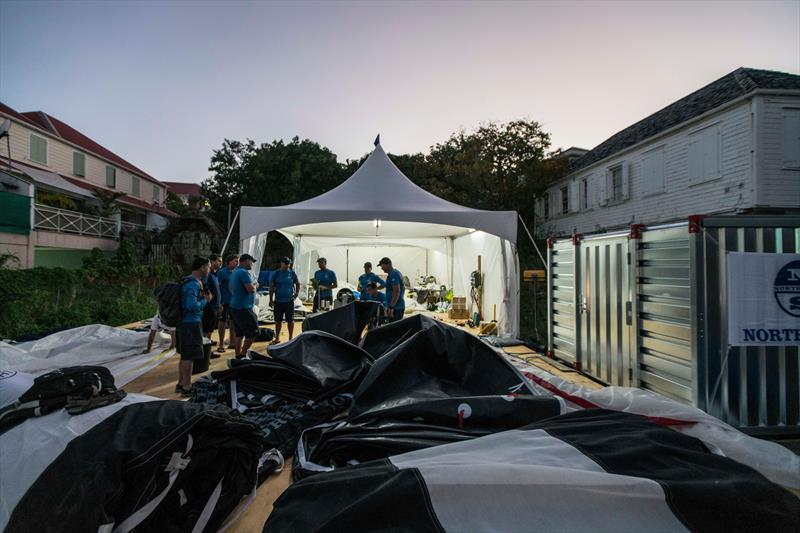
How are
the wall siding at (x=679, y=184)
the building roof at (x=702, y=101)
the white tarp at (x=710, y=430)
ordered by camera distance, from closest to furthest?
Answer: the white tarp at (x=710, y=430)
the wall siding at (x=679, y=184)
the building roof at (x=702, y=101)

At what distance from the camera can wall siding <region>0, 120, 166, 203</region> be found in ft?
56.3

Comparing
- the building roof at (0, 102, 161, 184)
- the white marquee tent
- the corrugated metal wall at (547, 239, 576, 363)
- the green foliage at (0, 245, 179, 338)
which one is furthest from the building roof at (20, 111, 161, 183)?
the corrugated metal wall at (547, 239, 576, 363)

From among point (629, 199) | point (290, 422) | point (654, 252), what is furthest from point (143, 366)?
point (629, 199)

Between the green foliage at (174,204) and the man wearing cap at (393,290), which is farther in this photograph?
the green foliage at (174,204)

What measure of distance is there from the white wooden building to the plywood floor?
131 inches

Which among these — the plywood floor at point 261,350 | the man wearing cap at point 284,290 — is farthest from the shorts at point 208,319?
the man wearing cap at point 284,290

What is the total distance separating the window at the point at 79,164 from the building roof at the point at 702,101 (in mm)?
25401

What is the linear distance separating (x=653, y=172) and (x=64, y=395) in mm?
16301

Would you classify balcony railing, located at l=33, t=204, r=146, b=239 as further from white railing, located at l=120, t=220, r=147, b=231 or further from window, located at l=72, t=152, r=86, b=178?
window, located at l=72, t=152, r=86, b=178

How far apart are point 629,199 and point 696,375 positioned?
13.1 meters

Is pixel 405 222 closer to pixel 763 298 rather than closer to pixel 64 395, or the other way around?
pixel 763 298

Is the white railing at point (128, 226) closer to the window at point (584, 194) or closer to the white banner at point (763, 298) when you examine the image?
the window at point (584, 194)

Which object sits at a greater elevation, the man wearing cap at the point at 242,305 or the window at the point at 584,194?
the window at the point at 584,194

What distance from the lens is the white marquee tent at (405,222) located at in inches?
333
